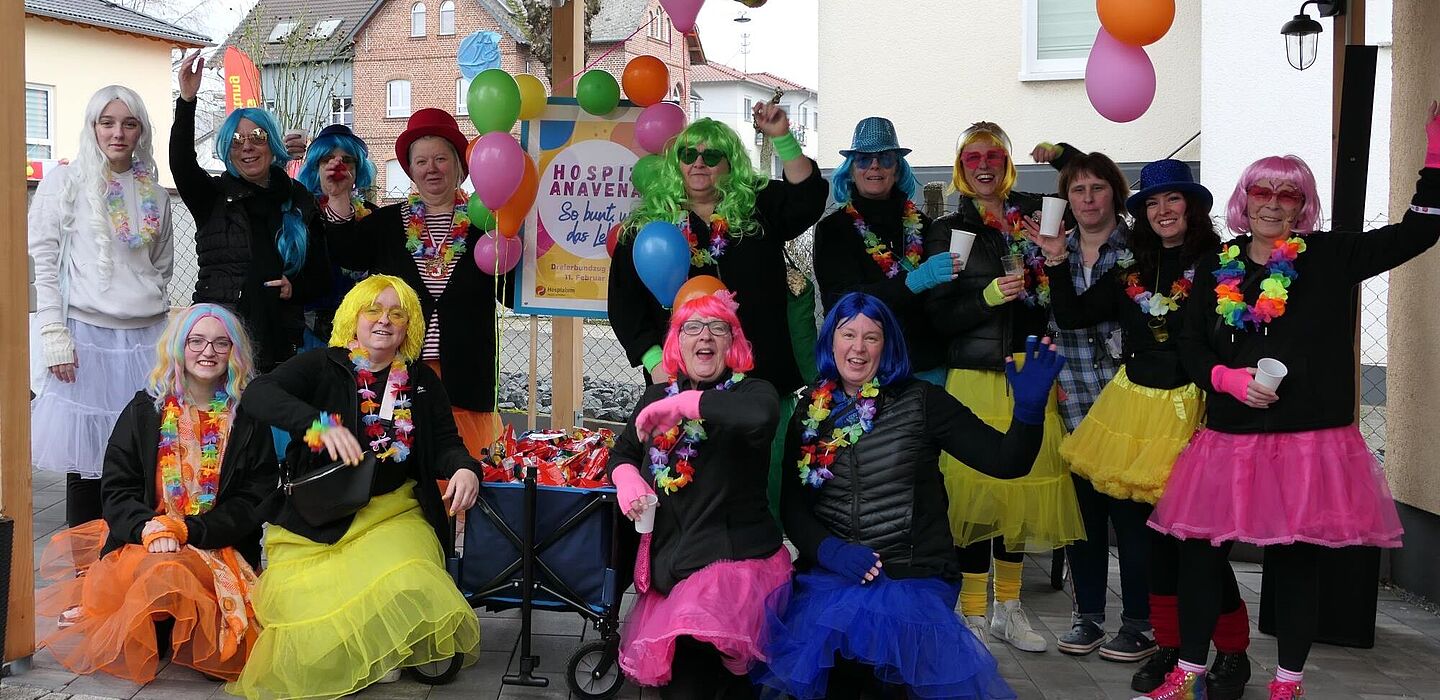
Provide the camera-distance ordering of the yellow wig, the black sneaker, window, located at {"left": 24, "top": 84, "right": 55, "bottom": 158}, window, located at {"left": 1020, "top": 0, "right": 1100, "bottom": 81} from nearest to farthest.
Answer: the black sneaker, the yellow wig, window, located at {"left": 1020, "top": 0, "right": 1100, "bottom": 81}, window, located at {"left": 24, "top": 84, "right": 55, "bottom": 158}

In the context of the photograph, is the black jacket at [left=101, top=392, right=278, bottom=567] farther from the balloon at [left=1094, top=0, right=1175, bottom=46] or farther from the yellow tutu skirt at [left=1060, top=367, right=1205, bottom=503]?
the balloon at [left=1094, top=0, right=1175, bottom=46]

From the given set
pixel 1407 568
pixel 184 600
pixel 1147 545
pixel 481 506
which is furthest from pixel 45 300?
pixel 1407 568

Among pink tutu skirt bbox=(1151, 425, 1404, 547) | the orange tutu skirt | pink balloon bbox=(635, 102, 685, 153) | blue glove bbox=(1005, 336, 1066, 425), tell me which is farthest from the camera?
pink balloon bbox=(635, 102, 685, 153)

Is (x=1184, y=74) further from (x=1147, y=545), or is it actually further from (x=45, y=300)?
(x=45, y=300)

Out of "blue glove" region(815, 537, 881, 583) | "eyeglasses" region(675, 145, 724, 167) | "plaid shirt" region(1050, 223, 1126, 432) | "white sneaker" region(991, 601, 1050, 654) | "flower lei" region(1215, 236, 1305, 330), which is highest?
"eyeglasses" region(675, 145, 724, 167)

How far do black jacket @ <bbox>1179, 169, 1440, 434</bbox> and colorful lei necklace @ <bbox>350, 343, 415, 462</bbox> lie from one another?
2.50 meters

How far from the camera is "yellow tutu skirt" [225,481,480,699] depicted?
3.60 m

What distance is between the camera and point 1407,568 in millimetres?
5207

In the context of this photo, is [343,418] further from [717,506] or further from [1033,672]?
[1033,672]

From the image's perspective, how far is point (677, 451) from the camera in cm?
371

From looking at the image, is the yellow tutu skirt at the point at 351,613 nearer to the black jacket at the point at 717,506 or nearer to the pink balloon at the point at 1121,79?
the black jacket at the point at 717,506

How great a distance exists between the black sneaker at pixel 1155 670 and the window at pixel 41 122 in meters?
22.4

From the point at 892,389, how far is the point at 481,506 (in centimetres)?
137

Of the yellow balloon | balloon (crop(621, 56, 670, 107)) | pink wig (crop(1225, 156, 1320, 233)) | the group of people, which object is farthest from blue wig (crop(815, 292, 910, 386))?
the yellow balloon
